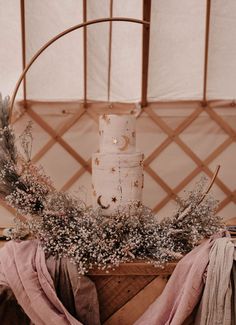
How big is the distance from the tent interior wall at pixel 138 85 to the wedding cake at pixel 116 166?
0.48 m

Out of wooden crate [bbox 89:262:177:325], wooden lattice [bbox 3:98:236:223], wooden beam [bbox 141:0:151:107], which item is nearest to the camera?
wooden crate [bbox 89:262:177:325]

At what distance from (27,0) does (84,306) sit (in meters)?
1.19

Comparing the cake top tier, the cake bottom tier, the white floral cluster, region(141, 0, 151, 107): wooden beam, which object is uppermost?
region(141, 0, 151, 107): wooden beam

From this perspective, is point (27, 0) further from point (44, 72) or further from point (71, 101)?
point (71, 101)

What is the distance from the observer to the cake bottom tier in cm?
107

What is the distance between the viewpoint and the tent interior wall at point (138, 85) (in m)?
1.54

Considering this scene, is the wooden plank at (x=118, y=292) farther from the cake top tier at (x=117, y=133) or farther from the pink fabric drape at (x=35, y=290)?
the cake top tier at (x=117, y=133)

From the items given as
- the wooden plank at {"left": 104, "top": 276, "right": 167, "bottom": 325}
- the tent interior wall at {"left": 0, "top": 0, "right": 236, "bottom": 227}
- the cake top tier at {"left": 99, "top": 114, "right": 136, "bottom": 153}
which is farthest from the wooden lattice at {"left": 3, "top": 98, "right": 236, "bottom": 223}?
the wooden plank at {"left": 104, "top": 276, "right": 167, "bottom": 325}

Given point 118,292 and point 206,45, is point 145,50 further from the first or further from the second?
point 118,292

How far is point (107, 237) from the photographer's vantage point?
1.03 meters

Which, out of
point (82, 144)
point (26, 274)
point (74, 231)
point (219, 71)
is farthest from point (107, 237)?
point (219, 71)

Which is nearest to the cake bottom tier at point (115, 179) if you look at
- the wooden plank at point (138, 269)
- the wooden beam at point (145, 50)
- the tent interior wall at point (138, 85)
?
the wooden plank at point (138, 269)

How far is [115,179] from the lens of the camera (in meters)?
1.07

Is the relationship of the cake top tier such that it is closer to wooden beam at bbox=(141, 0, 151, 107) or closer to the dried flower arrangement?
the dried flower arrangement
